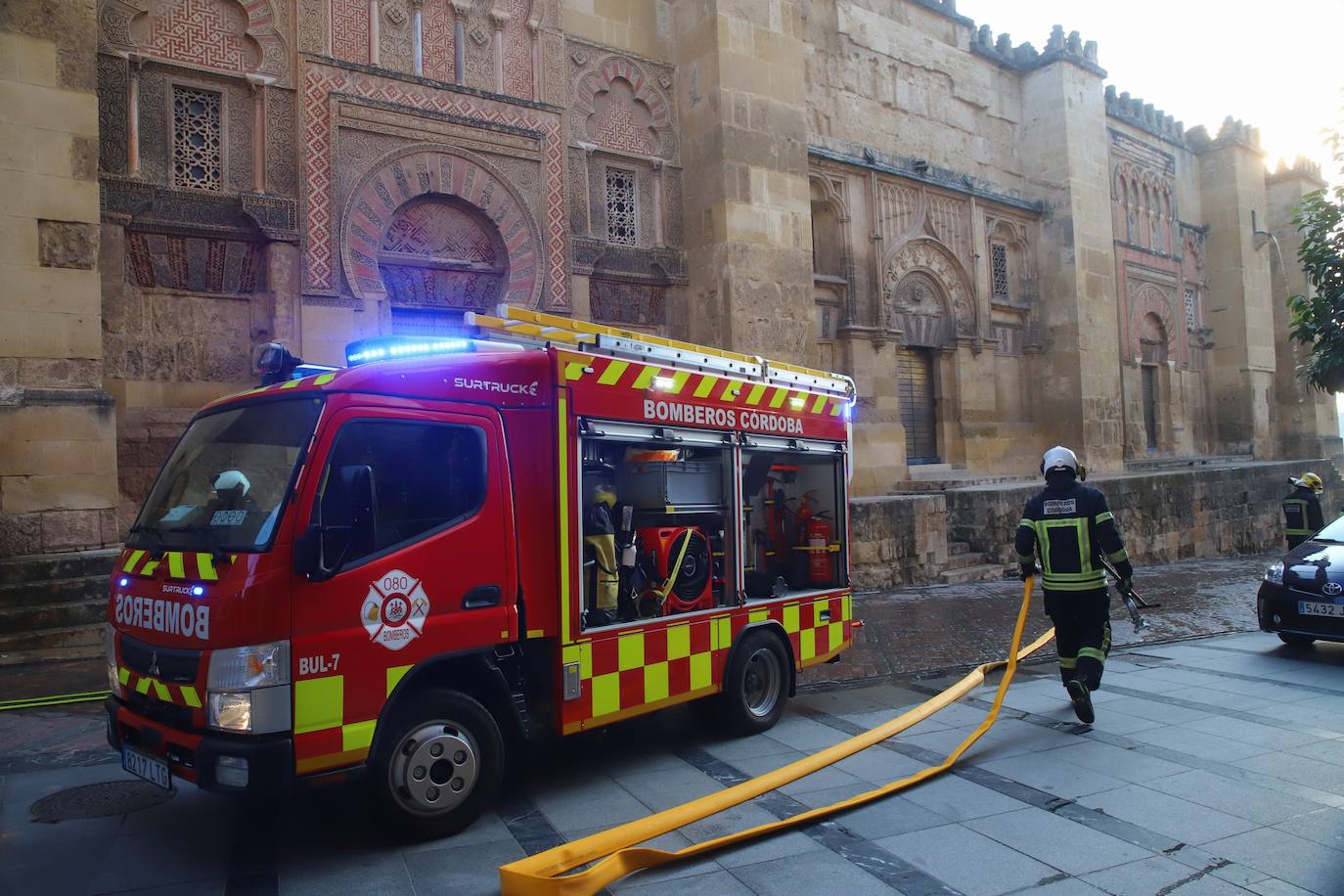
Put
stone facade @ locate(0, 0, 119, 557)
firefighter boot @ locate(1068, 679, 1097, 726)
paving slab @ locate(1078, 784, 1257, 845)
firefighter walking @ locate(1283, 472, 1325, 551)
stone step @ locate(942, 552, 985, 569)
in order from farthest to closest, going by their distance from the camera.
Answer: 1. stone step @ locate(942, 552, 985, 569)
2. firefighter walking @ locate(1283, 472, 1325, 551)
3. stone facade @ locate(0, 0, 119, 557)
4. firefighter boot @ locate(1068, 679, 1097, 726)
5. paving slab @ locate(1078, 784, 1257, 845)

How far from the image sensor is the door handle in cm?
437

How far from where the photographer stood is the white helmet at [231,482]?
13.3ft

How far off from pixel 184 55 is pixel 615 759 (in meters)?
8.79

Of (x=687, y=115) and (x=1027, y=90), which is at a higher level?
(x=1027, y=90)

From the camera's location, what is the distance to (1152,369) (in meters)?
23.0

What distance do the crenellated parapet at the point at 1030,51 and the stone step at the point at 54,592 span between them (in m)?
18.4

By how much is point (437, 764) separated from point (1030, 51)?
796 inches

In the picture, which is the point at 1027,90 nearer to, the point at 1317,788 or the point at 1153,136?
the point at 1153,136

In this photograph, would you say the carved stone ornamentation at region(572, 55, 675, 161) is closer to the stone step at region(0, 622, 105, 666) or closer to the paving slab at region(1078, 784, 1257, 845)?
the stone step at region(0, 622, 105, 666)

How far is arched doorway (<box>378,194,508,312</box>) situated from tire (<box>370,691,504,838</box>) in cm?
732

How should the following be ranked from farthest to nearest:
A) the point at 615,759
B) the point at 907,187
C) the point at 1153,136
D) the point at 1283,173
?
the point at 1283,173, the point at 1153,136, the point at 907,187, the point at 615,759

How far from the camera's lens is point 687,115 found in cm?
1298

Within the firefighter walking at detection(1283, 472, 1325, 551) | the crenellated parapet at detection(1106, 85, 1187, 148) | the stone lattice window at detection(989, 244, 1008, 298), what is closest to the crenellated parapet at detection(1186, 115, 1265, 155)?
the crenellated parapet at detection(1106, 85, 1187, 148)

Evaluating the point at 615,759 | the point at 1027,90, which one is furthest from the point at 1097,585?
the point at 1027,90
